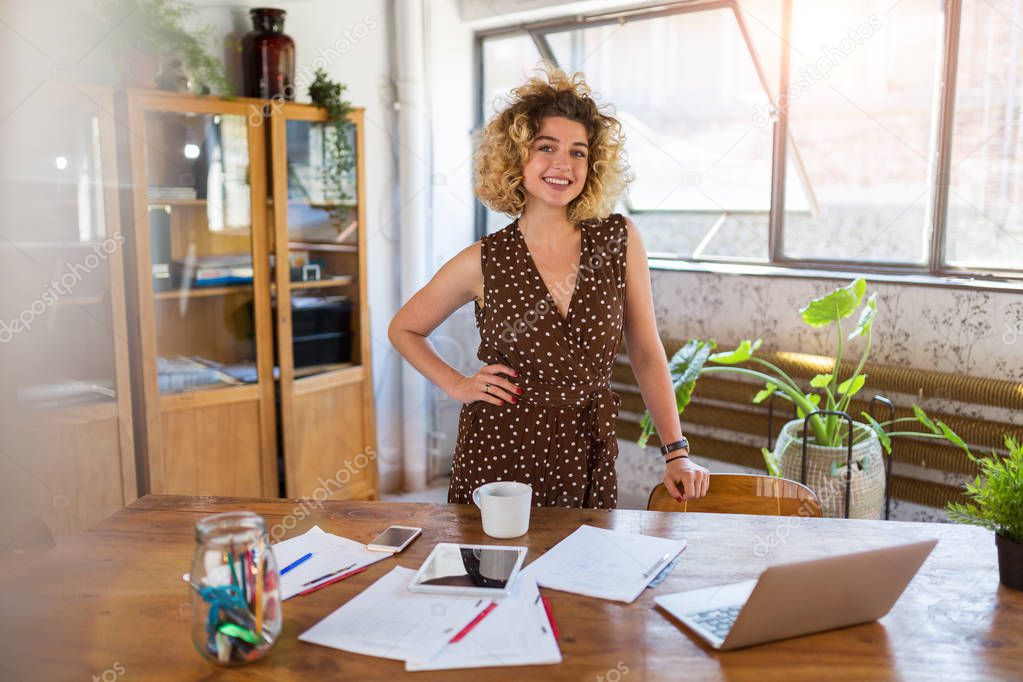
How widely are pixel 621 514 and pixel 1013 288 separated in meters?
1.98

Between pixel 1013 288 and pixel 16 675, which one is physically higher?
pixel 1013 288

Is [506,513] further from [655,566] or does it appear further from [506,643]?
[506,643]

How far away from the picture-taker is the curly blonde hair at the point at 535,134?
6.83 feet

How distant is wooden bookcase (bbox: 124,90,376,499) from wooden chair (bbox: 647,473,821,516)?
210cm

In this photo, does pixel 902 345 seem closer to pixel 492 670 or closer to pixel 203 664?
pixel 492 670

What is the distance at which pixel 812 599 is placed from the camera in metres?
1.20

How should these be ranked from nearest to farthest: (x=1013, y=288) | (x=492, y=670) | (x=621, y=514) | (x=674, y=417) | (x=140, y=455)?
(x=492, y=670) < (x=621, y=514) < (x=674, y=417) < (x=1013, y=288) < (x=140, y=455)

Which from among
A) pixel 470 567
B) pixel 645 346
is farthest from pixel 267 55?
pixel 470 567

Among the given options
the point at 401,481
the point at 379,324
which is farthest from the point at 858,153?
the point at 401,481

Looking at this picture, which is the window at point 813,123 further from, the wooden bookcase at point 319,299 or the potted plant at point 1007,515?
the potted plant at point 1007,515

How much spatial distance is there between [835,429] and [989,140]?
115 centimetres

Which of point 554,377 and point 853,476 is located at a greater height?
point 554,377

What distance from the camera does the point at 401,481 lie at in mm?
4480

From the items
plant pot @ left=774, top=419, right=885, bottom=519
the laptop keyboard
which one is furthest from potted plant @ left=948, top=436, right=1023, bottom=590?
plant pot @ left=774, top=419, right=885, bottom=519
